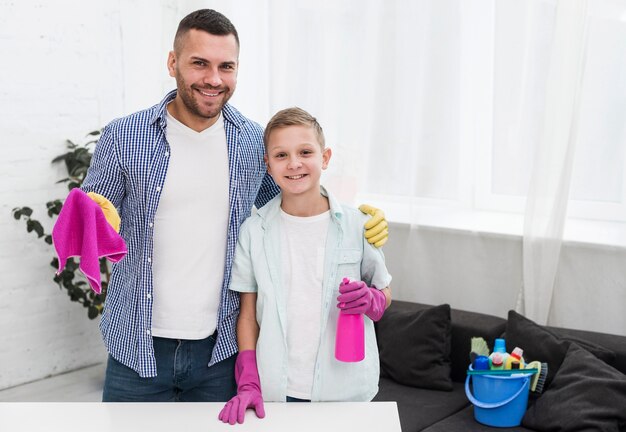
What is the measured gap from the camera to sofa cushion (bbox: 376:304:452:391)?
3.21m

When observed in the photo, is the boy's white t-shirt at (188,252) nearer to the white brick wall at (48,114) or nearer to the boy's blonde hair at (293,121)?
the boy's blonde hair at (293,121)

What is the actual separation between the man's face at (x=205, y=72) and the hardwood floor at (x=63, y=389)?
2.20 m

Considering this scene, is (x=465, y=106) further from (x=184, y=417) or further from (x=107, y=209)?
(x=184, y=417)

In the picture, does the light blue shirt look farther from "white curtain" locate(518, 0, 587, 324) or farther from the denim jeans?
"white curtain" locate(518, 0, 587, 324)

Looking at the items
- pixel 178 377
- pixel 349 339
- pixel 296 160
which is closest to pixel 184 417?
pixel 178 377

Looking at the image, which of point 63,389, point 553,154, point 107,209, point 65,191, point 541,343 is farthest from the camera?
point 65,191

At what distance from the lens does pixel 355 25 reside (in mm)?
3752

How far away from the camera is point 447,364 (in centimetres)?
324

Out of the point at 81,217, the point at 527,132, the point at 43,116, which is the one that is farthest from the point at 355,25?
the point at 81,217

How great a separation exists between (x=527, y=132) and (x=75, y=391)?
2.41 meters

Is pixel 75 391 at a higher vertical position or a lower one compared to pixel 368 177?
lower

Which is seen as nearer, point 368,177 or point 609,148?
point 609,148

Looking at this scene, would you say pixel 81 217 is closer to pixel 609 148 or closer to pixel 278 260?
pixel 278 260

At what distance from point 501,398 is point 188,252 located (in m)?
1.35
